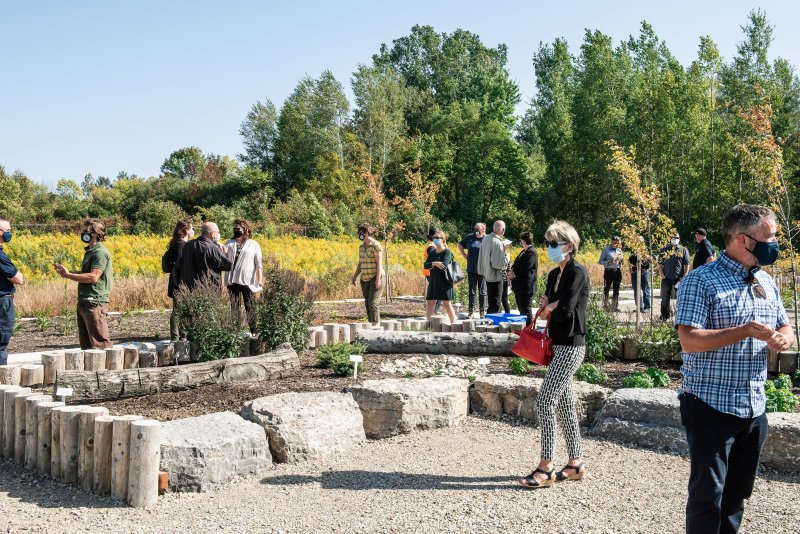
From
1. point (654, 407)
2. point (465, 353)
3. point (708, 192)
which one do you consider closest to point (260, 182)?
point (708, 192)

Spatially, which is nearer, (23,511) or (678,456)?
(23,511)

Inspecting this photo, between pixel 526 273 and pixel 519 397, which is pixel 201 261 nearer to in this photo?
pixel 519 397

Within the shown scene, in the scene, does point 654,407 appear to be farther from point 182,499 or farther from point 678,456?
point 182,499

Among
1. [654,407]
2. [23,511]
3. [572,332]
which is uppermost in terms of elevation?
[572,332]

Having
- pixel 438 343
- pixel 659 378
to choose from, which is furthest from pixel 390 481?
pixel 438 343

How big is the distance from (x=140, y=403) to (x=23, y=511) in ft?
7.20

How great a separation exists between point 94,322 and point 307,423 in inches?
150

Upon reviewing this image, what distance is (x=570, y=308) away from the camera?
4.95 meters

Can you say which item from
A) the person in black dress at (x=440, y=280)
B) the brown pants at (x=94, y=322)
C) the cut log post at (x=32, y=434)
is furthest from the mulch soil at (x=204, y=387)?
the person in black dress at (x=440, y=280)

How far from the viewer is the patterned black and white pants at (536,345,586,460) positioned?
501 cm

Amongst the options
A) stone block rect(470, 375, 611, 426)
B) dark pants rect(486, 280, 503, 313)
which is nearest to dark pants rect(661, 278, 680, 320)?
dark pants rect(486, 280, 503, 313)

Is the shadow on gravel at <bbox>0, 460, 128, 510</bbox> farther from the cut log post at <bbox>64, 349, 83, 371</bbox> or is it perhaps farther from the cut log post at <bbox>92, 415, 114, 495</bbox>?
the cut log post at <bbox>64, 349, 83, 371</bbox>

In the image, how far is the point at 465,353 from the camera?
30.9 ft

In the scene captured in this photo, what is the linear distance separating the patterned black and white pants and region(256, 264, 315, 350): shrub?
4.15m
